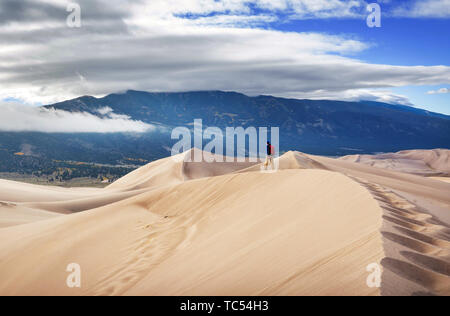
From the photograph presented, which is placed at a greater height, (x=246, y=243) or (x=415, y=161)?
(x=246, y=243)

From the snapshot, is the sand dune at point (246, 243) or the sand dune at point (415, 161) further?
the sand dune at point (415, 161)

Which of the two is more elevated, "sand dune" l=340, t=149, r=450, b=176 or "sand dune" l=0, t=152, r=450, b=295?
"sand dune" l=0, t=152, r=450, b=295

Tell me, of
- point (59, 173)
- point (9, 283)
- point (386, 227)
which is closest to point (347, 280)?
point (386, 227)

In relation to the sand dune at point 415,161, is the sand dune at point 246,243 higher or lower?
higher

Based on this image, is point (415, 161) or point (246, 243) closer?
point (246, 243)

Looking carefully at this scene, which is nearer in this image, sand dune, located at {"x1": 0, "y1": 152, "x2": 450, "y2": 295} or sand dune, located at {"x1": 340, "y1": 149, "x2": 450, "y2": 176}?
sand dune, located at {"x1": 0, "y1": 152, "x2": 450, "y2": 295}
